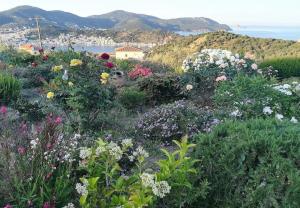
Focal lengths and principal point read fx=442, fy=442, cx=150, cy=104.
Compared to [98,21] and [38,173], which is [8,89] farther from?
[98,21]

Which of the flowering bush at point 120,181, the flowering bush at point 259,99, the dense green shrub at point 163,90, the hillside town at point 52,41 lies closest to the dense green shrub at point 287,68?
the dense green shrub at point 163,90

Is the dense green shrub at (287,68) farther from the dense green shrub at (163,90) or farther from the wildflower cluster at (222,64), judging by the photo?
the dense green shrub at (163,90)

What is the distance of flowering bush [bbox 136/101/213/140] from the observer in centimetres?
579

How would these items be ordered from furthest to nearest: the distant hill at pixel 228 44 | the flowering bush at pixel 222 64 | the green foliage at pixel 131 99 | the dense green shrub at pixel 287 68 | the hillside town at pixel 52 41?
the distant hill at pixel 228 44
the hillside town at pixel 52 41
the dense green shrub at pixel 287 68
the flowering bush at pixel 222 64
the green foliage at pixel 131 99

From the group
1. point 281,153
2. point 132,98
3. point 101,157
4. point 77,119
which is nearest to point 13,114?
point 77,119

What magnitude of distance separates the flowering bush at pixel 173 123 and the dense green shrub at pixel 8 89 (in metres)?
3.23

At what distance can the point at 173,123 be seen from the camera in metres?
5.92

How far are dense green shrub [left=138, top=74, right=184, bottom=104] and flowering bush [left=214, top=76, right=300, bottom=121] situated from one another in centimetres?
233

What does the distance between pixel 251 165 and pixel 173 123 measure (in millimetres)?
2671

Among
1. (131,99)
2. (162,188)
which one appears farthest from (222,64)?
(162,188)

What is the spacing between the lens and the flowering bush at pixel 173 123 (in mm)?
5792

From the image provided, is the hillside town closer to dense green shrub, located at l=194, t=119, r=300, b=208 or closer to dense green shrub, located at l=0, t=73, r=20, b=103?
dense green shrub, located at l=0, t=73, r=20, b=103

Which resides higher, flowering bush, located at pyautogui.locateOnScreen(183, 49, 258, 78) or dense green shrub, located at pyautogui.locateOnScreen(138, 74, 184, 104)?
flowering bush, located at pyautogui.locateOnScreen(183, 49, 258, 78)

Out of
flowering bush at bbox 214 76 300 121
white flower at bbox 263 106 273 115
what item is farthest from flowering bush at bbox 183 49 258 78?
white flower at bbox 263 106 273 115
